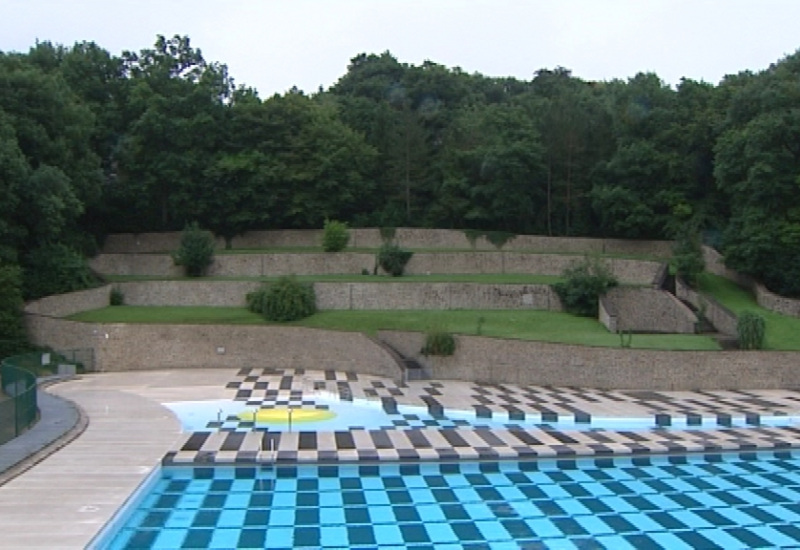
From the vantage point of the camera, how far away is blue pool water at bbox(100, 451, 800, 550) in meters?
11.1

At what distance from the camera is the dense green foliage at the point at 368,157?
3772 centimetres

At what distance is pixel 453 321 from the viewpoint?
28047mm

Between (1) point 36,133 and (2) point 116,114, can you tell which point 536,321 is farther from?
(2) point 116,114

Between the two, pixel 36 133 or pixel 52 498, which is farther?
pixel 36 133

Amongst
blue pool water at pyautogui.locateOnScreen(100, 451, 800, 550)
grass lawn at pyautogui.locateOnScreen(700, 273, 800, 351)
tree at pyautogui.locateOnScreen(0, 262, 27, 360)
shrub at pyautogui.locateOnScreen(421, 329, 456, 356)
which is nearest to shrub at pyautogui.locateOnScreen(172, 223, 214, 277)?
tree at pyautogui.locateOnScreen(0, 262, 27, 360)

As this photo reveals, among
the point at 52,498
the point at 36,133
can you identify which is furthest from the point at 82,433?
the point at 36,133

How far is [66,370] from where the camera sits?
2570 centimetres

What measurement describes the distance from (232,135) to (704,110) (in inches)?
945

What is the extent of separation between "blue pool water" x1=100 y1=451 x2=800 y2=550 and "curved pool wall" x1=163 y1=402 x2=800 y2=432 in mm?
2633

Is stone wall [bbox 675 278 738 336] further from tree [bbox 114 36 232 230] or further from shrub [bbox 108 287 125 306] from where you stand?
tree [bbox 114 36 232 230]

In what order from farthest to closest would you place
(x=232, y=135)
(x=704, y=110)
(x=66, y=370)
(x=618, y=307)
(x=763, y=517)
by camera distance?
(x=232, y=135)
(x=704, y=110)
(x=618, y=307)
(x=66, y=370)
(x=763, y=517)

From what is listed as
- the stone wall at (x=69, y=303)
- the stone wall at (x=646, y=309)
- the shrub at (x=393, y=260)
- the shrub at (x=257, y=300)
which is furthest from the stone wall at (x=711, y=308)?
the stone wall at (x=69, y=303)

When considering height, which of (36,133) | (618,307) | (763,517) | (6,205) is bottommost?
(763,517)

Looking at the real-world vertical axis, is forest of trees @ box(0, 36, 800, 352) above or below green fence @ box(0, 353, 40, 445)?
above
